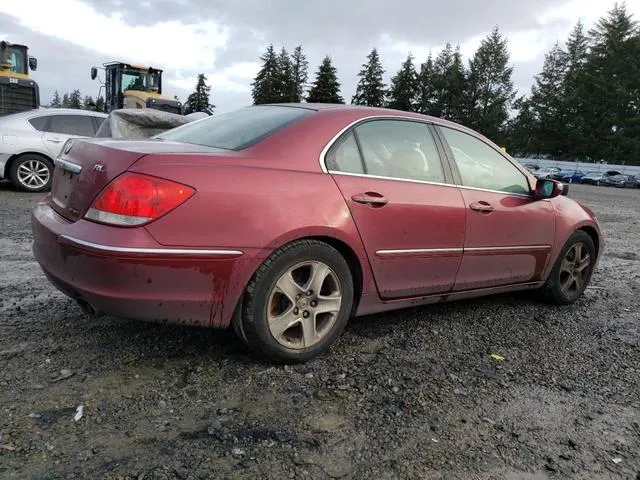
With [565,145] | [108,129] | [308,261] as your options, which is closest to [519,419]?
[308,261]

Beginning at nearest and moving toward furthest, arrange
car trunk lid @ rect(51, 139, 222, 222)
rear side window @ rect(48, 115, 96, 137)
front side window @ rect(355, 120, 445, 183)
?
car trunk lid @ rect(51, 139, 222, 222)
front side window @ rect(355, 120, 445, 183)
rear side window @ rect(48, 115, 96, 137)

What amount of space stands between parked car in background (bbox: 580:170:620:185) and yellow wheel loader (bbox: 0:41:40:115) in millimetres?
42171

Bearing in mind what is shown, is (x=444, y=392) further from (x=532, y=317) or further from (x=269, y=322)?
(x=532, y=317)

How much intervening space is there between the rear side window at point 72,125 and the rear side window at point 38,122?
12 centimetres

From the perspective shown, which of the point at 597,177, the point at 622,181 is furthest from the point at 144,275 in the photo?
the point at 597,177

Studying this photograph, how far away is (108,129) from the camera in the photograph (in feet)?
25.4

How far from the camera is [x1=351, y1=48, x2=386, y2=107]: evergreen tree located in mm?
69500

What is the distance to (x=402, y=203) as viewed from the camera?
3.25 metres

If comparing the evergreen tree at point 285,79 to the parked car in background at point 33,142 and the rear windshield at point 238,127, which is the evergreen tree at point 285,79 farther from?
the rear windshield at point 238,127

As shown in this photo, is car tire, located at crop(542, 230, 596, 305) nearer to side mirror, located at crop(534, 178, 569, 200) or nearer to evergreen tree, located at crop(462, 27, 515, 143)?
side mirror, located at crop(534, 178, 569, 200)

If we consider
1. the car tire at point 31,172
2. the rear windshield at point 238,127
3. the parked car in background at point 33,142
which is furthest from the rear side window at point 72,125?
the rear windshield at point 238,127

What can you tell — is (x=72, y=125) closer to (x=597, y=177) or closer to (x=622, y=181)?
(x=622, y=181)

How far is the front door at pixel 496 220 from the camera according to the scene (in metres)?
3.71

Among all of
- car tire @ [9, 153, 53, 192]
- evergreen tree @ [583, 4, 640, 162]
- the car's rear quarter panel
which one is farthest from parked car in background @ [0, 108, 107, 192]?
evergreen tree @ [583, 4, 640, 162]
